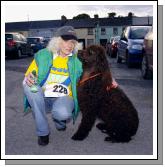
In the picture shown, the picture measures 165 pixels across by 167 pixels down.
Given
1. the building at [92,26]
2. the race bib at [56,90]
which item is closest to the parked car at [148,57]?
the race bib at [56,90]

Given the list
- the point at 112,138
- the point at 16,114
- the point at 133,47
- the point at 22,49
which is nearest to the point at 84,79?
the point at 112,138

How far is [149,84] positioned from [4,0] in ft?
20.0

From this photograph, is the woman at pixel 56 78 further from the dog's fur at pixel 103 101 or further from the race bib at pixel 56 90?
the dog's fur at pixel 103 101

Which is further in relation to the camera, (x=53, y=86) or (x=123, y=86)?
(x=123, y=86)

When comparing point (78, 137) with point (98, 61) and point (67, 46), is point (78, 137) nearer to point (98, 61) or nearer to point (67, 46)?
point (98, 61)

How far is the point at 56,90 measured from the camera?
5.33 metres

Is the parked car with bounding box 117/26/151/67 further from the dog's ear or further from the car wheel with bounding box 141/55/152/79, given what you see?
the dog's ear

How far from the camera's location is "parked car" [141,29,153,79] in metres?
10.2

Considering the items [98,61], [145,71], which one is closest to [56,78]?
[98,61]

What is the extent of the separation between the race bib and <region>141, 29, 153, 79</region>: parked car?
5.23m

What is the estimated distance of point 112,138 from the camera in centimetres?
523

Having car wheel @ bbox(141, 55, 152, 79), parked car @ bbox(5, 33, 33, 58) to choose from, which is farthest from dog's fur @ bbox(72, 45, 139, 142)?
parked car @ bbox(5, 33, 33, 58)

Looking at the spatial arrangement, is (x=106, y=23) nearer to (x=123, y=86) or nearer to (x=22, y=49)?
(x=22, y=49)

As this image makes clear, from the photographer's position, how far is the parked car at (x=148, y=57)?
1025cm
